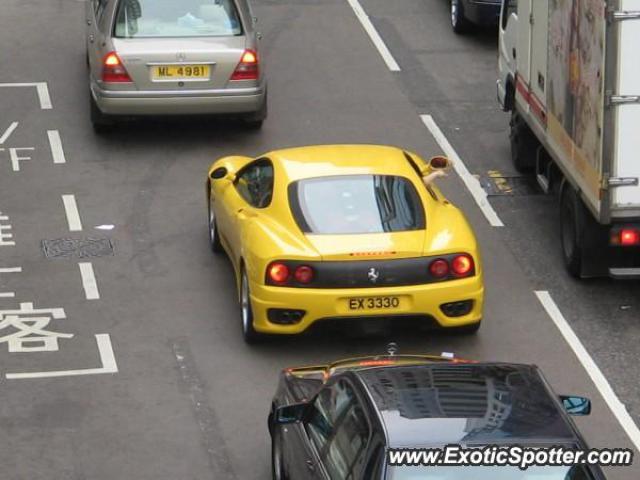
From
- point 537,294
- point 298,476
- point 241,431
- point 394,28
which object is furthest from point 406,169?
point 394,28

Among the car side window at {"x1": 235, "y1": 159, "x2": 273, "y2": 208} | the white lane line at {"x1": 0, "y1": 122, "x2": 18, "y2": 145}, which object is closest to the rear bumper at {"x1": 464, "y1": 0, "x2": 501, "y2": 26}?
the white lane line at {"x1": 0, "y1": 122, "x2": 18, "y2": 145}

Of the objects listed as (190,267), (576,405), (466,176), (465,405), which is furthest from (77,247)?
(465,405)

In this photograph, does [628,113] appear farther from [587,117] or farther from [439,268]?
[439,268]

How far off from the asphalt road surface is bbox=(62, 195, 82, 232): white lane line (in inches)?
1.0

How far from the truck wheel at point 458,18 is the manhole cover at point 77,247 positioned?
26.2 feet

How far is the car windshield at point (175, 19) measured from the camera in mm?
18359

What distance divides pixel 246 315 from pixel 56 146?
5850 mm

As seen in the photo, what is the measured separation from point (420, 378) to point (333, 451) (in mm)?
619

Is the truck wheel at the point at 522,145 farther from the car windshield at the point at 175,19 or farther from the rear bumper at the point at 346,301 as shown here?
the rear bumper at the point at 346,301

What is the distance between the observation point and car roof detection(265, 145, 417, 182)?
14305 millimetres

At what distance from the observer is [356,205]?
1388cm

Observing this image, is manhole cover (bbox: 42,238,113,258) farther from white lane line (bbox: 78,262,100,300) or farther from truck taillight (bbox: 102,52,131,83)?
truck taillight (bbox: 102,52,131,83)

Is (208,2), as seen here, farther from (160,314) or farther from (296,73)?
(160,314)

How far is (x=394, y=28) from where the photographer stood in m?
23.2
